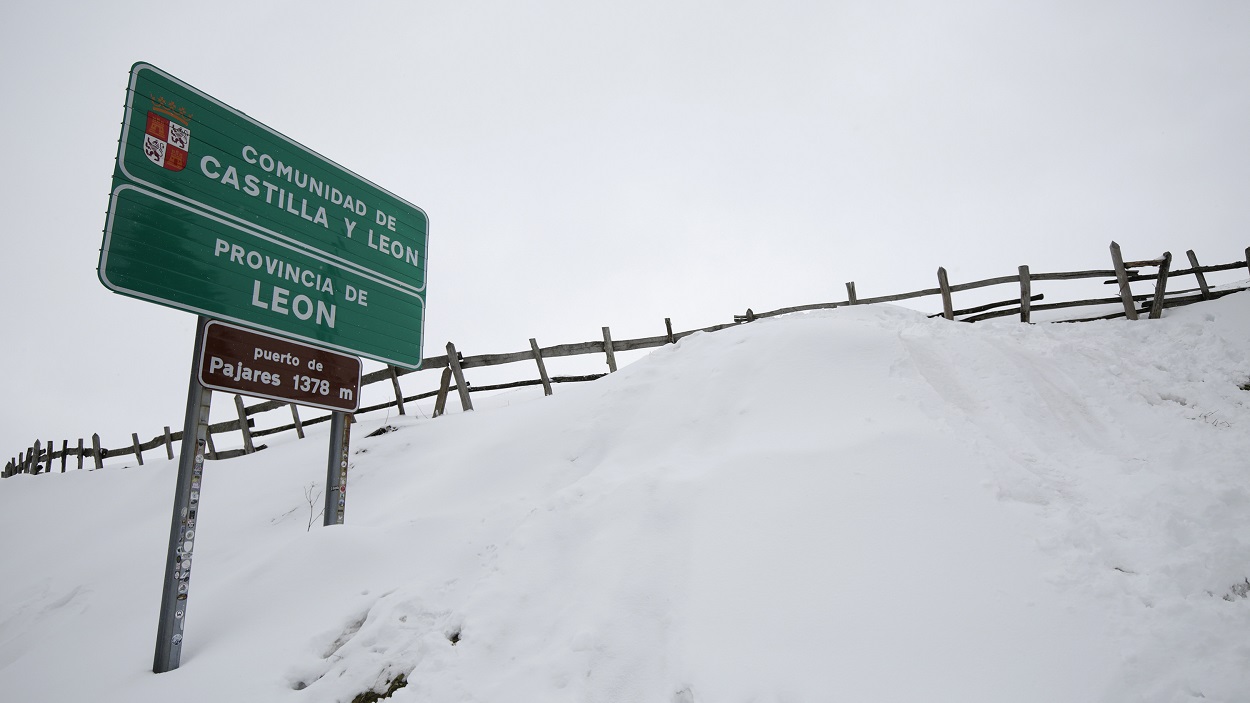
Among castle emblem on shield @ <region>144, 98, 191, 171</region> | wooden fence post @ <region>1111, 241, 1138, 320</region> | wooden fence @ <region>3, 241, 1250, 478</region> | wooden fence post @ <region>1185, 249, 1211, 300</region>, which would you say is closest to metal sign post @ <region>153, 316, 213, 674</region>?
castle emblem on shield @ <region>144, 98, 191, 171</region>

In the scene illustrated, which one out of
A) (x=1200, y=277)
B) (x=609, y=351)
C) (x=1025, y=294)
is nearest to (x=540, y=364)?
(x=609, y=351)

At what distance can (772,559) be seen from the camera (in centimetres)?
320

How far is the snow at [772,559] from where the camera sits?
8.43 feet

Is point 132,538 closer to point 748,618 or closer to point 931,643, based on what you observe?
point 748,618

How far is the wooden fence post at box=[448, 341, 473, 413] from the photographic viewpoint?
37.6ft

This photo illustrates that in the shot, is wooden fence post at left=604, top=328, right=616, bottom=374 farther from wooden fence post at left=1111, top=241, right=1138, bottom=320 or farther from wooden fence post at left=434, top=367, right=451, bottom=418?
wooden fence post at left=1111, top=241, right=1138, bottom=320

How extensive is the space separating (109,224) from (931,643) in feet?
17.4

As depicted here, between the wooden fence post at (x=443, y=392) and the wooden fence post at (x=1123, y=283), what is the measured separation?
1323 cm

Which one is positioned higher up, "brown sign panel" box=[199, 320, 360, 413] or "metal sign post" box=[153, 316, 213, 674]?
"brown sign panel" box=[199, 320, 360, 413]

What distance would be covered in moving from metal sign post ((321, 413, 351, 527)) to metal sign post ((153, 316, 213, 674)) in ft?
3.36

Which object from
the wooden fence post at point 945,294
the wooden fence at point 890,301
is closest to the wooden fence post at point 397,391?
the wooden fence at point 890,301

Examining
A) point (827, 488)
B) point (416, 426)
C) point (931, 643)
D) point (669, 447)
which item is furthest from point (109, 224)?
point (416, 426)

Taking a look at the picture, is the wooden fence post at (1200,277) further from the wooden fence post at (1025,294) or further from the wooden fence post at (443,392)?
the wooden fence post at (443,392)

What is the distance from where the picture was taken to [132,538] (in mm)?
8000
